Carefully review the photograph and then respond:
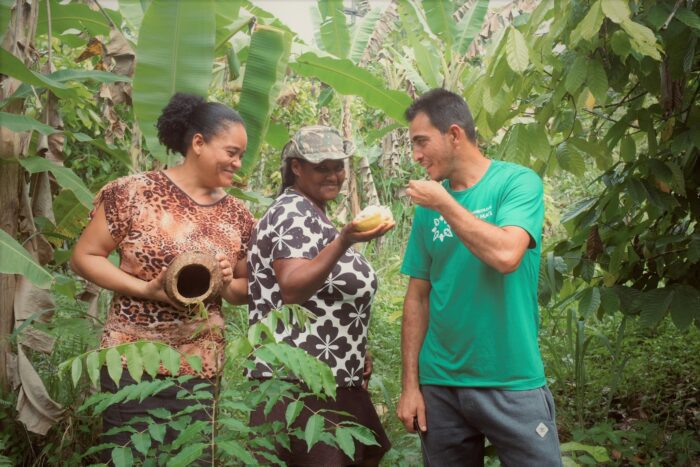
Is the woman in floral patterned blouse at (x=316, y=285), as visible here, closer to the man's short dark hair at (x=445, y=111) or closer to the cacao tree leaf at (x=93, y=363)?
the man's short dark hair at (x=445, y=111)

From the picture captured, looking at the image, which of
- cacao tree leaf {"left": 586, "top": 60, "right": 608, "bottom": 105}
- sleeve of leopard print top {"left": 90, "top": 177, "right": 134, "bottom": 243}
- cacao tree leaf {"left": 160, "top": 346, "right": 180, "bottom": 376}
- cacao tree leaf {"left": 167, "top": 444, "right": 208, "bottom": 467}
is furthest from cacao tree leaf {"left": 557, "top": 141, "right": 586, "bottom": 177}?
cacao tree leaf {"left": 167, "top": 444, "right": 208, "bottom": 467}

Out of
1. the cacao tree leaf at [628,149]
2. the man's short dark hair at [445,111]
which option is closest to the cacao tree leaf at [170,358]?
the man's short dark hair at [445,111]

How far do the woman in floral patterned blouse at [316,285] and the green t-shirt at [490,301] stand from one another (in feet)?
0.82

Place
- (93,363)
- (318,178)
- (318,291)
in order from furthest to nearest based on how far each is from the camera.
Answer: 1. (318,178)
2. (318,291)
3. (93,363)

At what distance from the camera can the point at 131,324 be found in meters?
2.52

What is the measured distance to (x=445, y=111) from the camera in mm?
2502

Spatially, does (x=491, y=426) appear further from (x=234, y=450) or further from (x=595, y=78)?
(x=595, y=78)

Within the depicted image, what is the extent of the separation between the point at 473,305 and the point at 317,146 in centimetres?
70

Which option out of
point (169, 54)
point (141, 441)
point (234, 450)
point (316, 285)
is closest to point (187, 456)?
point (234, 450)

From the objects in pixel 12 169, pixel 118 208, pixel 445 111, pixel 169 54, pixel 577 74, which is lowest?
pixel 12 169

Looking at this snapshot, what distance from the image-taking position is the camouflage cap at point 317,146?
253 centimetres

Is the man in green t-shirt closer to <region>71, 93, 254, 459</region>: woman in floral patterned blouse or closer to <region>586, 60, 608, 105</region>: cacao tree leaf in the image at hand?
<region>586, 60, 608, 105</region>: cacao tree leaf

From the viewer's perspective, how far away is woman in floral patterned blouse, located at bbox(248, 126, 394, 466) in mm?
2398

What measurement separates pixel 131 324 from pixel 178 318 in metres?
0.15
